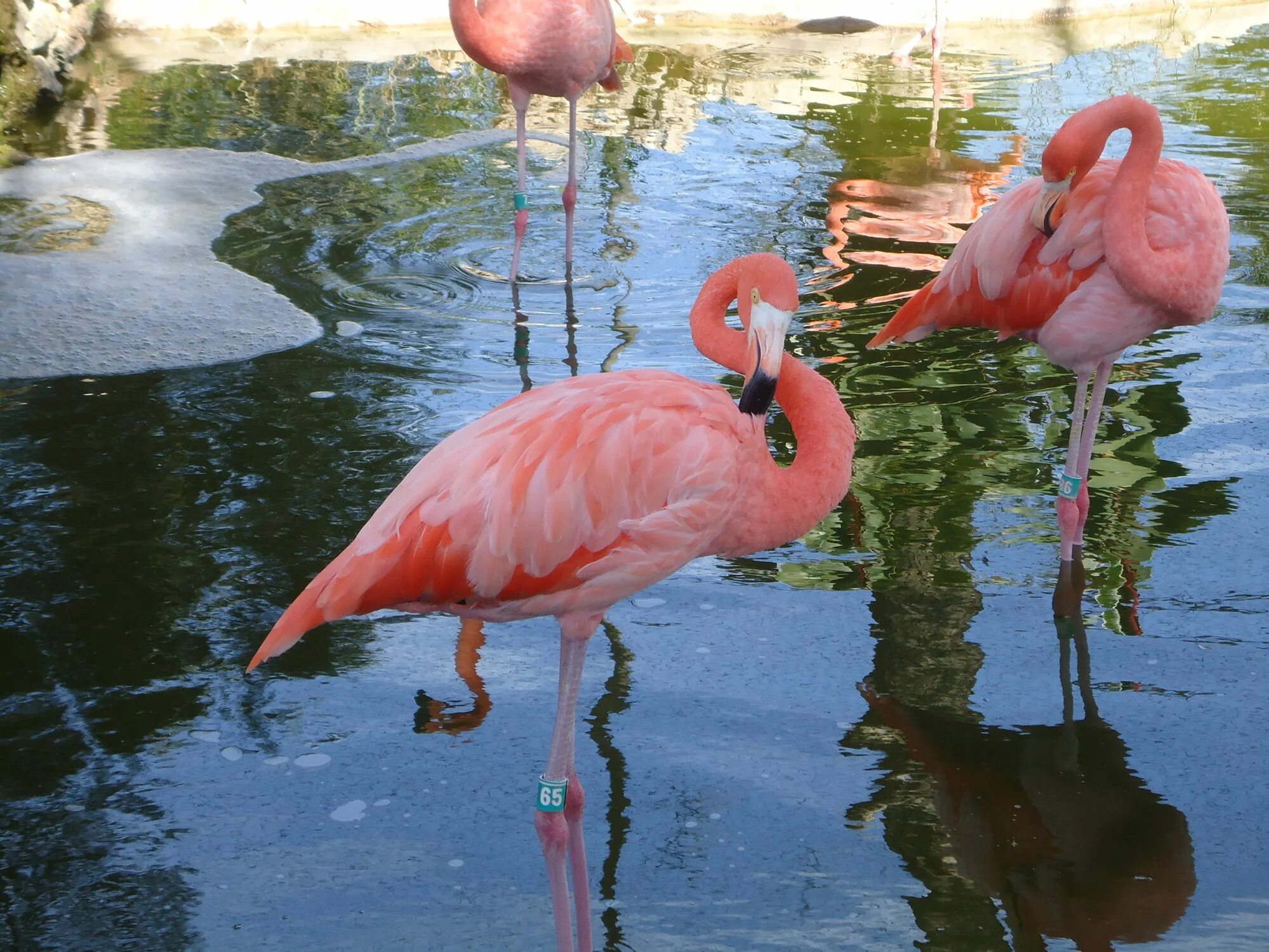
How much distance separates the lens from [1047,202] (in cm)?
351

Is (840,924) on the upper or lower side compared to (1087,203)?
lower

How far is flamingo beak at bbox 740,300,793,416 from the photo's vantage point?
239 centimetres

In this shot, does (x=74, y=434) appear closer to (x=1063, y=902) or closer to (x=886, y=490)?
(x=886, y=490)

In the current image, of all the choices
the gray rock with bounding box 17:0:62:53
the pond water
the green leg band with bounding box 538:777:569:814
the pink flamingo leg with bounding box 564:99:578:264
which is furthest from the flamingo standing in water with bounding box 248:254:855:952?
the gray rock with bounding box 17:0:62:53

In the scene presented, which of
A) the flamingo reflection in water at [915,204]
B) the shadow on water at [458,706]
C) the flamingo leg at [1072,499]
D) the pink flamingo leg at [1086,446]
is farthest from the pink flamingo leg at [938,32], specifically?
the shadow on water at [458,706]

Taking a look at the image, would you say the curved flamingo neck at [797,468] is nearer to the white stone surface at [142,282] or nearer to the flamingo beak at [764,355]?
the flamingo beak at [764,355]

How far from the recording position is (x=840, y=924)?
2477mm

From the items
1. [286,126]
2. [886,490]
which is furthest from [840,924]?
[286,126]

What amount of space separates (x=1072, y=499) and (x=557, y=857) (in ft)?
6.29

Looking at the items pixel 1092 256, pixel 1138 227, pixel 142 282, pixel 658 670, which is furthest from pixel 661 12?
pixel 658 670

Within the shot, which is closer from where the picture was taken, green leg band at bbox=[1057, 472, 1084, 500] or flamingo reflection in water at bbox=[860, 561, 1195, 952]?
flamingo reflection in water at bbox=[860, 561, 1195, 952]

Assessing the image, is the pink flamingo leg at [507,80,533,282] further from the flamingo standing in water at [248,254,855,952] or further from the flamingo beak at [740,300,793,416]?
the flamingo beak at [740,300,793,416]

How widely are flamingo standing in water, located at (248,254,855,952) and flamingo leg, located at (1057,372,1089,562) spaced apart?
1326 millimetres

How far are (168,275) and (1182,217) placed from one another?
4150 mm
